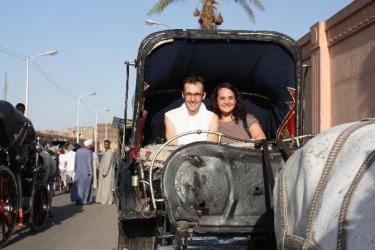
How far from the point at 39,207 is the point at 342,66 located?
7.04 metres

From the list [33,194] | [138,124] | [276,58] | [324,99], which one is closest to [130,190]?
[138,124]

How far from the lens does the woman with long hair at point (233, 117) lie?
17.7 feet

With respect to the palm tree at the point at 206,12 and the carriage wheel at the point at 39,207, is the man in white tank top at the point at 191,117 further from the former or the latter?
the palm tree at the point at 206,12

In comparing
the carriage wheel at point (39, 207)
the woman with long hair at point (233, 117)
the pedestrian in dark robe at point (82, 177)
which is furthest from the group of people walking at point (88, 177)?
the woman with long hair at point (233, 117)

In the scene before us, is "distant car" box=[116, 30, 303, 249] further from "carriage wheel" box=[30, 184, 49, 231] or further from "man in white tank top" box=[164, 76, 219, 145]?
"carriage wheel" box=[30, 184, 49, 231]

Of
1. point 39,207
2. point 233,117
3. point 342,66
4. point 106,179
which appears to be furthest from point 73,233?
point 342,66

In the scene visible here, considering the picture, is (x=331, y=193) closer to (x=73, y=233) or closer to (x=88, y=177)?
(x=73, y=233)

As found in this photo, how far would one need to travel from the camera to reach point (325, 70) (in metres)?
13.9

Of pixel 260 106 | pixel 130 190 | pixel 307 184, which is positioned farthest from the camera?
pixel 260 106

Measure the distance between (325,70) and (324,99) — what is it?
0.67m

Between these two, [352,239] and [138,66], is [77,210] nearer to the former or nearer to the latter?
[138,66]

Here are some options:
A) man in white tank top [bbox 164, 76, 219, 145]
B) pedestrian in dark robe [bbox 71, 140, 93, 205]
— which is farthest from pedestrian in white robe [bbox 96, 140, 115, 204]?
man in white tank top [bbox 164, 76, 219, 145]

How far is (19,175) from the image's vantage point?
9.20m

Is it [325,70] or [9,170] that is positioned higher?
[325,70]
